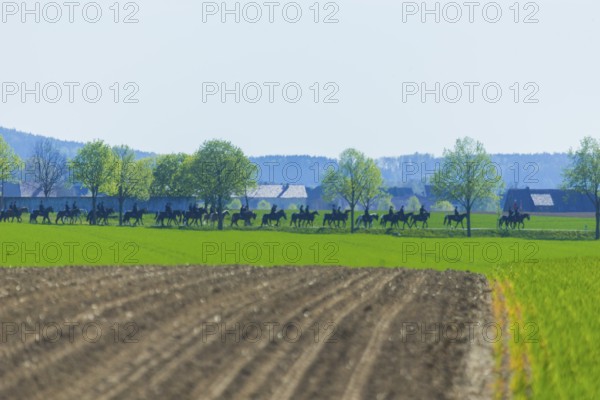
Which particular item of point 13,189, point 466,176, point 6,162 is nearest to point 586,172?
point 466,176

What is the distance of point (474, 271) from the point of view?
1312 inches

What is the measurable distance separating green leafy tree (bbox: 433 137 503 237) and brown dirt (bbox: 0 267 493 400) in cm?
6448

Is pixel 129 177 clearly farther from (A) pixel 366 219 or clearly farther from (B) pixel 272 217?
(A) pixel 366 219

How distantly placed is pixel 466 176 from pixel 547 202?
100 m

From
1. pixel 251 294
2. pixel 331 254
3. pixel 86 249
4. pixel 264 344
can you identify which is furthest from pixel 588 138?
pixel 264 344

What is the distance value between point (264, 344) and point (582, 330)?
19.2 feet

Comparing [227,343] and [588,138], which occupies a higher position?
[588,138]

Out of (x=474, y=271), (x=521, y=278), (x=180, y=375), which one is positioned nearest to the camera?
(x=180, y=375)

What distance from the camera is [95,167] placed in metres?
110

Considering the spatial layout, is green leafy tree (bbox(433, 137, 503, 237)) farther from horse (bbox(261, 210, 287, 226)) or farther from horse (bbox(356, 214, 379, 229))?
horse (bbox(261, 210, 287, 226))

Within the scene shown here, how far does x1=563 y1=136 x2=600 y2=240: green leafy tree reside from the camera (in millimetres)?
90312

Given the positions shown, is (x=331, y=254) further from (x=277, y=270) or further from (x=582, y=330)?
(x=582, y=330)

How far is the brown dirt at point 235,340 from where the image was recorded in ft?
40.3

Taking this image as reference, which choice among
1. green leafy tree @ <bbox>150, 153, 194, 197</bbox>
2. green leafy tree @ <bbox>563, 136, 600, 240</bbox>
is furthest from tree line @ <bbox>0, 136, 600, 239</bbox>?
green leafy tree @ <bbox>150, 153, 194, 197</bbox>
